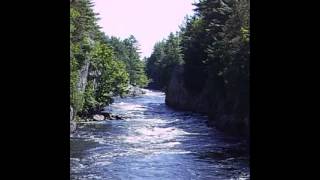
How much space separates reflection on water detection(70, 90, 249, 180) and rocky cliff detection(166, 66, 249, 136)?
1.54m

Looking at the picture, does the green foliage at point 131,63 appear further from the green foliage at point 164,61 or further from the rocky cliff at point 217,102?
the rocky cliff at point 217,102

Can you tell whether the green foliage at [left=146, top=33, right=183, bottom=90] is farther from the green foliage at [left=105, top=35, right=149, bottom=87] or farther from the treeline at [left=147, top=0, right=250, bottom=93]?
the treeline at [left=147, top=0, right=250, bottom=93]

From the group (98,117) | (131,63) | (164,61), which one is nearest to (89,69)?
(98,117)

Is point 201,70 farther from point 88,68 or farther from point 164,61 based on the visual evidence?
point 164,61

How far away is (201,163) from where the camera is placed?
23688mm

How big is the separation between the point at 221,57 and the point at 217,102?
566 cm

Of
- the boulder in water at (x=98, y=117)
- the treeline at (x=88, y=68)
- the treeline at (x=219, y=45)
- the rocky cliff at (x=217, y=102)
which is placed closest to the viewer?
the rocky cliff at (x=217, y=102)

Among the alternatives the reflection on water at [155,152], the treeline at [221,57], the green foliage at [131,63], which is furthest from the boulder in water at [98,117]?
the green foliage at [131,63]

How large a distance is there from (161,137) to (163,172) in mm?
11540

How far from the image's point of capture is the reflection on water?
2173cm

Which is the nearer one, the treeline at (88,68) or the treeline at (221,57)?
the treeline at (221,57)

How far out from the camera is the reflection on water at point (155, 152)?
71.3 feet

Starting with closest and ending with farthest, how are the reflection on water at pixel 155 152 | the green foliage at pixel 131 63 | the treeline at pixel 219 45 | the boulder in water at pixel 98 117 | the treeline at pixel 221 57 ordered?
the reflection on water at pixel 155 152 < the treeline at pixel 221 57 < the treeline at pixel 219 45 < the boulder in water at pixel 98 117 < the green foliage at pixel 131 63

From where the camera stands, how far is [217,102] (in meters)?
46.3
